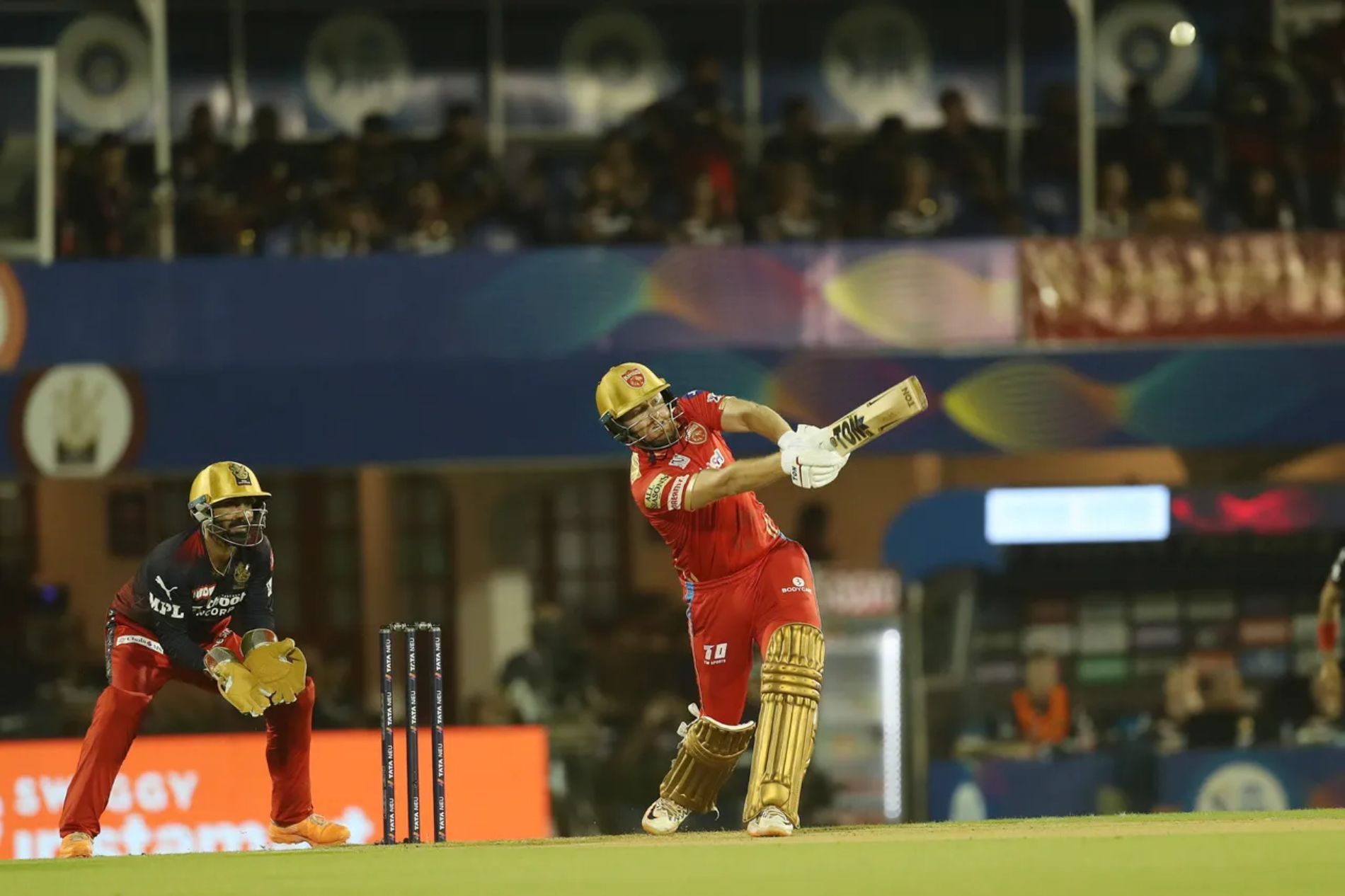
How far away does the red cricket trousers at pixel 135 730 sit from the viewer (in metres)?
10.2

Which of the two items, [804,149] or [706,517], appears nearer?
[706,517]

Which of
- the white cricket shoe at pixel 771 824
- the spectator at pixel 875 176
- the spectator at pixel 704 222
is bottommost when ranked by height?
the white cricket shoe at pixel 771 824

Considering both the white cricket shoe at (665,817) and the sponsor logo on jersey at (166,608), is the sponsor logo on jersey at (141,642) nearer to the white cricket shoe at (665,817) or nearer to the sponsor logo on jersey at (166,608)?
the sponsor logo on jersey at (166,608)

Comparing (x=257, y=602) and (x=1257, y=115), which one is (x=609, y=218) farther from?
(x=257, y=602)

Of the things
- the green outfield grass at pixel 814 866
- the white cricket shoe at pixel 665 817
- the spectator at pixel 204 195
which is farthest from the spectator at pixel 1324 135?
the white cricket shoe at pixel 665 817

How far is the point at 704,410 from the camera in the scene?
978 cm

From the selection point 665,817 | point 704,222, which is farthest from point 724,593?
point 704,222

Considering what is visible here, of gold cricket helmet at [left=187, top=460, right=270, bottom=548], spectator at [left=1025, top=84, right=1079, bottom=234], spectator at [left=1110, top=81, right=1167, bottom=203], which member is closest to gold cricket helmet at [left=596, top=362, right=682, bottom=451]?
gold cricket helmet at [left=187, top=460, right=270, bottom=548]

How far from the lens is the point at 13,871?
8812 millimetres

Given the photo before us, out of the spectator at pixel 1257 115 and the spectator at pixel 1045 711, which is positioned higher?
the spectator at pixel 1257 115

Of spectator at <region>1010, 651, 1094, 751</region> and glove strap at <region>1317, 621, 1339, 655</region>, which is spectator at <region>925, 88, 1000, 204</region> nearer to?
spectator at <region>1010, 651, 1094, 751</region>

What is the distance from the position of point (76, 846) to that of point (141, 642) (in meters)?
0.90

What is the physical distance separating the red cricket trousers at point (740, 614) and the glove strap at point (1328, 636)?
526cm

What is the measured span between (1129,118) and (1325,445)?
359 centimetres
